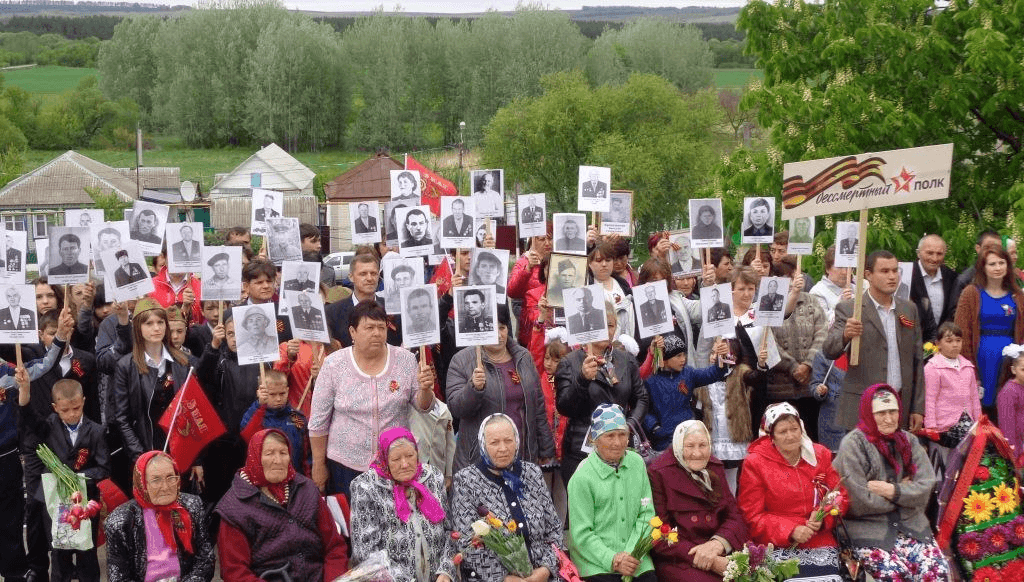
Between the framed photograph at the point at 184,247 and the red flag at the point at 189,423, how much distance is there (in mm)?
1905

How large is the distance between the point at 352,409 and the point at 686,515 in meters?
2.32

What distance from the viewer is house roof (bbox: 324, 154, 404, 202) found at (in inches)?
2373

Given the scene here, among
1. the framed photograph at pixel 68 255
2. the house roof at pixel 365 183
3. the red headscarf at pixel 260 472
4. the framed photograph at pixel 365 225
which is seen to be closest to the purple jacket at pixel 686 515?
the red headscarf at pixel 260 472

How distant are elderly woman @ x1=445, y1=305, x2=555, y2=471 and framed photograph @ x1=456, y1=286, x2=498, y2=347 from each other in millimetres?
202

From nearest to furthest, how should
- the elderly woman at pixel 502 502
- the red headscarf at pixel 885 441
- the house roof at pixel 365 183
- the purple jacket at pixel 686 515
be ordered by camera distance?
the elderly woman at pixel 502 502 < the purple jacket at pixel 686 515 < the red headscarf at pixel 885 441 < the house roof at pixel 365 183

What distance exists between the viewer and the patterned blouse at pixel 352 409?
7.92 m

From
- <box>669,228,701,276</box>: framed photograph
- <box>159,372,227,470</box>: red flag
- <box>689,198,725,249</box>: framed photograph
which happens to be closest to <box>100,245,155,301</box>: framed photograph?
<box>159,372,227,470</box>: red flag

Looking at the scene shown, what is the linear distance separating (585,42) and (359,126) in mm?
24453

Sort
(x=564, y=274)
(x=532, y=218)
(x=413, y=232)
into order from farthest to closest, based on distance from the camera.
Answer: (x=532, y=218)
(x=413, y=232)
(x=564, y=274)

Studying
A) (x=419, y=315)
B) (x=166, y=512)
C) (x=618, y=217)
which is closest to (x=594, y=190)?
(x=618, y=217)

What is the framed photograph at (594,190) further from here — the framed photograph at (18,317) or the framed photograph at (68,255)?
the framed photograph at (18,317)

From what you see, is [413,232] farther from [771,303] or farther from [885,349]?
[885,349]

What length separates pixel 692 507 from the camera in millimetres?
7508

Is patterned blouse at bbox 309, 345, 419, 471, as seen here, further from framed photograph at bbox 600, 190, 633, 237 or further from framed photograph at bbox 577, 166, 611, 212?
framed photograph at bbox 600, 190, 633, 237
